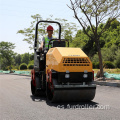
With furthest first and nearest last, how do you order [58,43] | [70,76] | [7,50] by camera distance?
[7,50], [58,43], [70,76]

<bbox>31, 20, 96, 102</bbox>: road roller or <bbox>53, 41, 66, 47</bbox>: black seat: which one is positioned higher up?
<bbox>53, 41, 66, 47</bbox>: black seat

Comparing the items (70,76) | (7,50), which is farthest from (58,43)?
(7,50)

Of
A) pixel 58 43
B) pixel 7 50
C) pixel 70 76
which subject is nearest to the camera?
pixel 70 76

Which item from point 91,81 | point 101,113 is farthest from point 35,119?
point 91,81

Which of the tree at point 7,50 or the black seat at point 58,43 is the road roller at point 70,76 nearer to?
the black seat at point 58,43

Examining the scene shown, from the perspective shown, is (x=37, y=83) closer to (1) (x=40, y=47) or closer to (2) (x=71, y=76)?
(1) (x=40, y=47)

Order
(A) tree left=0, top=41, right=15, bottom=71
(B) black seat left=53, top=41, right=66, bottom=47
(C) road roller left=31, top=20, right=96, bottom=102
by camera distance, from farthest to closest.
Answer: (A) tree left=0, top=41, right=15, bottom=71
(B) black seat left=53, top=41, right=66, bottom=47
(C) road roller left=31, top=20, right=96, bottom=102

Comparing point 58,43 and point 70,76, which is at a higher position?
point 58,43

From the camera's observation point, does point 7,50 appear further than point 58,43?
Yes

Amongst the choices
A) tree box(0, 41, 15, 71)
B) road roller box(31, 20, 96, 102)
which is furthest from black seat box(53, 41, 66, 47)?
tree box(0, 41, 15, 71)

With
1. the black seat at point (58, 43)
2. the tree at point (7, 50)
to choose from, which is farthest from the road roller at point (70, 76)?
the tree at point (7, 50)

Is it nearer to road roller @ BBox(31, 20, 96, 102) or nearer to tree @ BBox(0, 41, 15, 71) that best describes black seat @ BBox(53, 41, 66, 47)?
road roller @ BBox(31, 20, 96, 102)

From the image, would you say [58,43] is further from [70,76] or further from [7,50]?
[7,50]

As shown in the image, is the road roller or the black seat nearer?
the road roller
